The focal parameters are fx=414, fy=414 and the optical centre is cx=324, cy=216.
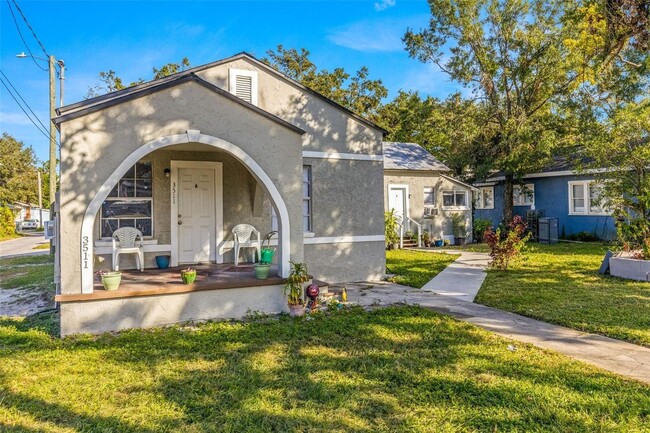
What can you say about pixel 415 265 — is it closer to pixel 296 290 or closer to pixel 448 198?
pixel 296 290

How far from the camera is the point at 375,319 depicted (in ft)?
21.8

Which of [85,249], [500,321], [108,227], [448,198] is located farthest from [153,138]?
[448,198]

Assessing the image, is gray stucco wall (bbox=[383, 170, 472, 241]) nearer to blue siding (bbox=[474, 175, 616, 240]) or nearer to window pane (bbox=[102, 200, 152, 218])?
blue siding (bbox=[474, 175, 616, 240])

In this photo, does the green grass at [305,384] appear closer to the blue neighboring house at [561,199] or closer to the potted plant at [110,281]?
the potted plant at [110,281]

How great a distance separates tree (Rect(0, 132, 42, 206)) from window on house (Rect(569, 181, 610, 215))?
53426mm

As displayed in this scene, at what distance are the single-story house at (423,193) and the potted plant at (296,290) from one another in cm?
1197

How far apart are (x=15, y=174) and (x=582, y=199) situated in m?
57.9

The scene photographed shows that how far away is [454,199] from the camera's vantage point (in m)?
20.4

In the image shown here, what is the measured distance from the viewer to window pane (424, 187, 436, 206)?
64.5 feet

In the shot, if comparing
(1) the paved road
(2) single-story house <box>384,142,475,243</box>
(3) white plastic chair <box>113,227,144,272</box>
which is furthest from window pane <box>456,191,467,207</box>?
(1) the paved road

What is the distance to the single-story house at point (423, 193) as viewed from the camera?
741 inches

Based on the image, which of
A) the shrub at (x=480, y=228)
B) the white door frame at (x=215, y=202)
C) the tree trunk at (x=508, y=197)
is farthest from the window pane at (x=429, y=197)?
the white door frame at (x=215, y=202)

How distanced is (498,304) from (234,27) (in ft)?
47.5

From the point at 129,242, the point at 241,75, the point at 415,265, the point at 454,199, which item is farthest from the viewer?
the point at 454,199
